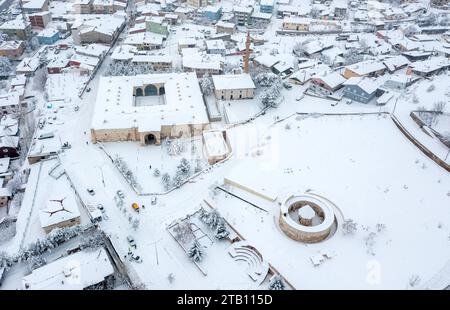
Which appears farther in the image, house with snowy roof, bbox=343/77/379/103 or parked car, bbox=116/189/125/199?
house with snowy roof, bbox=343/77/379/103

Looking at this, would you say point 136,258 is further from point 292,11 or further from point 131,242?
point 292,11

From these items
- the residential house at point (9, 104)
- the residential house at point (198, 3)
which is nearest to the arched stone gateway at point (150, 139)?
the residential house at point (9, 104)

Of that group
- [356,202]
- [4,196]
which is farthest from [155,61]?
[356,202]

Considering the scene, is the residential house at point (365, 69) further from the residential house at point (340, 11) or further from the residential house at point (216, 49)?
the residential house at point (340, 11)

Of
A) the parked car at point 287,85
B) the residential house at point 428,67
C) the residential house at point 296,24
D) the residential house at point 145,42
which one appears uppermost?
the residential house at point 296,24

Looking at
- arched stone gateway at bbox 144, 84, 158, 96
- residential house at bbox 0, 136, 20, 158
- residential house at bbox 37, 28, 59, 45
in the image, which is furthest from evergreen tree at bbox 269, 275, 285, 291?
residential house at bbox 37, 28, 59, 45

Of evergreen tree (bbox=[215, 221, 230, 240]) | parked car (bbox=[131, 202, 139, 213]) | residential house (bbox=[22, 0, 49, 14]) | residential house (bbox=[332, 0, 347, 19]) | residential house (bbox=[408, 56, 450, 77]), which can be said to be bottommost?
evergreen tree (bbox=[215, 221, 230, 240])

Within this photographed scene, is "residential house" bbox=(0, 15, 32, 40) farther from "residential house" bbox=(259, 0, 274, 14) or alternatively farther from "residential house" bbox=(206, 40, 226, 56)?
"residential house" bbox=(259, 0, 274, 14)
